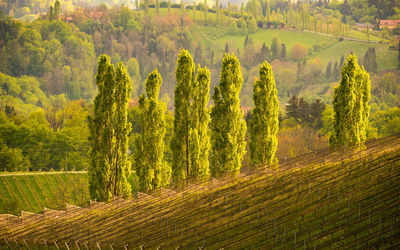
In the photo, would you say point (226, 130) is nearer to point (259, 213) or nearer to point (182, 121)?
point (182, 121)

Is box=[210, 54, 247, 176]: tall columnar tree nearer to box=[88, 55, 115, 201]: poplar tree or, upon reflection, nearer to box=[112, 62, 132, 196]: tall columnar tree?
box=[112, 62, 132, 196]: tall columnar tree

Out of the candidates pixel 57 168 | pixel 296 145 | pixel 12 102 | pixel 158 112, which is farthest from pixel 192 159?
pixel 12 102

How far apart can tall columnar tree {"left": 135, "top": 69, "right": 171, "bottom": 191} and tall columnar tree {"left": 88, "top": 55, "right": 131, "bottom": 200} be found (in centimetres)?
143

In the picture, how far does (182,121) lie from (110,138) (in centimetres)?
571

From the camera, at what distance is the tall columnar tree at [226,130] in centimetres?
4612

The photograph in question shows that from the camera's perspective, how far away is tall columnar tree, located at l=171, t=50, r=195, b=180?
4691cm

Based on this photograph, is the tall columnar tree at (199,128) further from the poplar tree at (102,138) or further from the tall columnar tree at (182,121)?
the poplar tree at (102,138)

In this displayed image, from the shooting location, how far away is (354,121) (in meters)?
47.8

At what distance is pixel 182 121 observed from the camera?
47562 mm

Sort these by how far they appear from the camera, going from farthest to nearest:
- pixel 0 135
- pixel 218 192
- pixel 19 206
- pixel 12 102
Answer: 1. pixel 12 102
2. pixel 0 135
3. pixel 19 206
4. pixel 218 192

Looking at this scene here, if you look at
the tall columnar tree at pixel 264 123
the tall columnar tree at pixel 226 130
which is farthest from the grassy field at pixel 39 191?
the tall columnar tree at pixel 264 123

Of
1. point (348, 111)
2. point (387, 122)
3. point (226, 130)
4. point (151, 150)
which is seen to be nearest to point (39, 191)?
point (151, 150)

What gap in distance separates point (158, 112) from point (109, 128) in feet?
13.5

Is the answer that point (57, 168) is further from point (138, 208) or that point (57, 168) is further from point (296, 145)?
point (138, 208)
